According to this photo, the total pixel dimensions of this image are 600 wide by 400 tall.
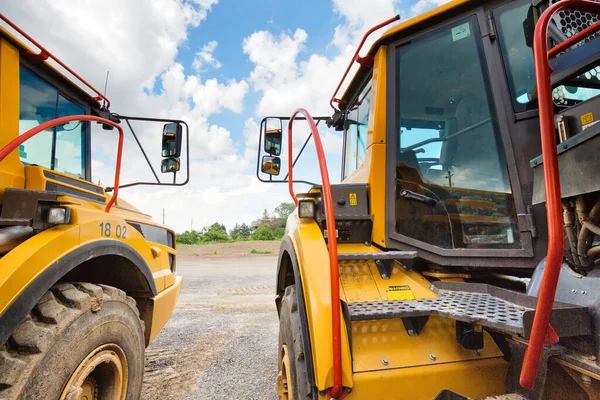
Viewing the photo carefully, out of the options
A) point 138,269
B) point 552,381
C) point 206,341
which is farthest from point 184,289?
point 552,381

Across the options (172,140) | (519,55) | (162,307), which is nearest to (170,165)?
(172,140)

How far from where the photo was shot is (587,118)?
146cm

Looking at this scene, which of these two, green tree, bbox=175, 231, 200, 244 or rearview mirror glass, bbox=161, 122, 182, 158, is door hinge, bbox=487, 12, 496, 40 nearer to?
rearview mirror glass, bbox=161, 122, 182, 158

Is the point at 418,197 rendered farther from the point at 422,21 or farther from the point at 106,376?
the point at 106,376

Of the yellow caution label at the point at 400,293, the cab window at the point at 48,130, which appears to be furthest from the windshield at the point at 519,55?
the cab window at the point at 48,130

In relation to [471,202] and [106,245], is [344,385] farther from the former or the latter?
[106,245]

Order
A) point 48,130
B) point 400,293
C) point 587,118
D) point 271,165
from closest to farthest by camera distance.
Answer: point 587,118 < point 400,293 < point 48,130 < point 271,165

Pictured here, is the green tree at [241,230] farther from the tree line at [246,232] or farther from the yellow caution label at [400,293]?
the yellow caution label at [400,293]

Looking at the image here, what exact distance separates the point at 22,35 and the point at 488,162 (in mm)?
3346

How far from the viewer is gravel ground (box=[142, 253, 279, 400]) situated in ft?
10.4

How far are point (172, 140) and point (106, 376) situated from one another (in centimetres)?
215

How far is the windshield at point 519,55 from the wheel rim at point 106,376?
2827 millimetres

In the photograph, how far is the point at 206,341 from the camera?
4.57m

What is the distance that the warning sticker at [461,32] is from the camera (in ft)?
7.29
